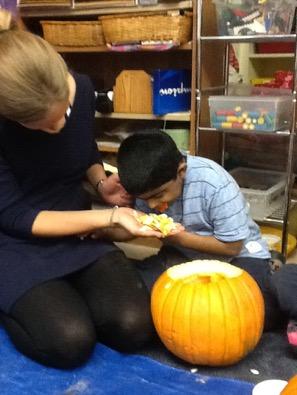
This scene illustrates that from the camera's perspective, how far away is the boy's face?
3.98 ft

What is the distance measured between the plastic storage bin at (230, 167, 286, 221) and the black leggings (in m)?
0.82

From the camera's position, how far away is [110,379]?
1112 millimetres

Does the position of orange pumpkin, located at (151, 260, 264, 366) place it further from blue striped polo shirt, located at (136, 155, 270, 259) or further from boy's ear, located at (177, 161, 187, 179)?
boy's ear, located at (177, 161, 187, 179)

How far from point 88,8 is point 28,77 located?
1.17m

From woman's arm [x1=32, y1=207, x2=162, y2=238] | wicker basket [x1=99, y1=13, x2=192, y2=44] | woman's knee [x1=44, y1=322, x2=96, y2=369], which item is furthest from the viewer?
wicker basket [x1=99, y1=13, x2=192, y2=44]

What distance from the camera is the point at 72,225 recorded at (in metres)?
1.24

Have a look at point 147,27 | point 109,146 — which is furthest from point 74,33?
point 109,146


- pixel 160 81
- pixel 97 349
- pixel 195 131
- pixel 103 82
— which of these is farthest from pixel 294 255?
pixel 103 82

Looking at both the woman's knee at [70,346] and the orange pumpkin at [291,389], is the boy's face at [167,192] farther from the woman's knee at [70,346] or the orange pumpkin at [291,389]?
the orange pumpkin at [291,389]

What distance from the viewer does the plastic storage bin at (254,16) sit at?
168cm

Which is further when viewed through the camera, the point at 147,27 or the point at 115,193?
the point at 147,27

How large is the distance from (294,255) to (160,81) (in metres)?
0.91

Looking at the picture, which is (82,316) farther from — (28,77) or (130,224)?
(28,77)

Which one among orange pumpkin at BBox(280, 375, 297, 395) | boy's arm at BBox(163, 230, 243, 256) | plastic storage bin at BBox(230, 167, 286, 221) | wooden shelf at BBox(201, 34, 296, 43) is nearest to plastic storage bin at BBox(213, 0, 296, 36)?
wooden shelf at BBox(201, 34, 296, 43)
